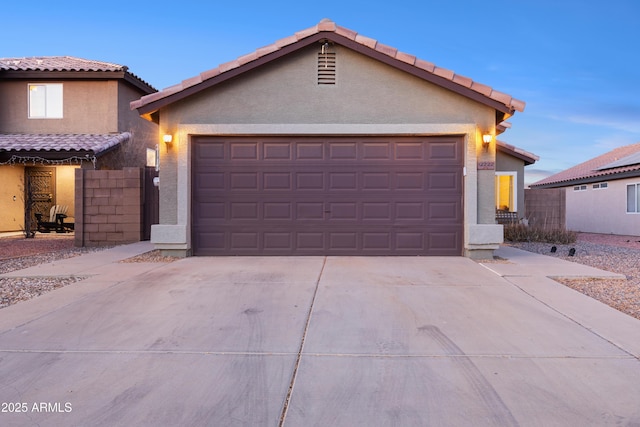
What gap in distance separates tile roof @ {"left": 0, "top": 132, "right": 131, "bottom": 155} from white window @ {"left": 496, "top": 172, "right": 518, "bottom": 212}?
14.6 metres

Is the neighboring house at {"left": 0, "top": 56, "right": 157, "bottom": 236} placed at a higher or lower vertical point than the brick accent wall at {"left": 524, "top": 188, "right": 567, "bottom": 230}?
higher

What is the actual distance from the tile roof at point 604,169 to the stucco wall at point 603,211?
0.50 metres

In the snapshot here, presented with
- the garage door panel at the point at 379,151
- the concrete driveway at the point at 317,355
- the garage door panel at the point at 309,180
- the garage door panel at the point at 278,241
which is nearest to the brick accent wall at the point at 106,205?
the garage door panel at the point at 278,241

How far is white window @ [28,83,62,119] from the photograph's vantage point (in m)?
17.1

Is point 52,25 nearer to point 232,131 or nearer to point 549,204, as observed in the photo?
point 232,131

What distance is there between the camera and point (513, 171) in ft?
57.6

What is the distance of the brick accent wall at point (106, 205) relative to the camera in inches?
489

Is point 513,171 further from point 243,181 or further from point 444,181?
point 243,181

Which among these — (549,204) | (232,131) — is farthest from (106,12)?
(549,204)

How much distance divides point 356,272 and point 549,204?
12.3 metres

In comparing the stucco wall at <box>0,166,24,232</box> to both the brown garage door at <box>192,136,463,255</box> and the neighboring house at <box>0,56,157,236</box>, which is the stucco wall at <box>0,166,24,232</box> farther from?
the brown garage door at <box>192,136,463,255</box>

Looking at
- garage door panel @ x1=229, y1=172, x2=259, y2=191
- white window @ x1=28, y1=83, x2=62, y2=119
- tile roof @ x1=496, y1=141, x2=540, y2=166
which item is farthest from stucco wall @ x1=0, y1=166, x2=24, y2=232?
tile roof @ x1=496, y1=141, x2=540, y2=166

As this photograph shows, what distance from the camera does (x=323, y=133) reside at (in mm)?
9773

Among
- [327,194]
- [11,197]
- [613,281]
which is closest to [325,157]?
[327,194]
